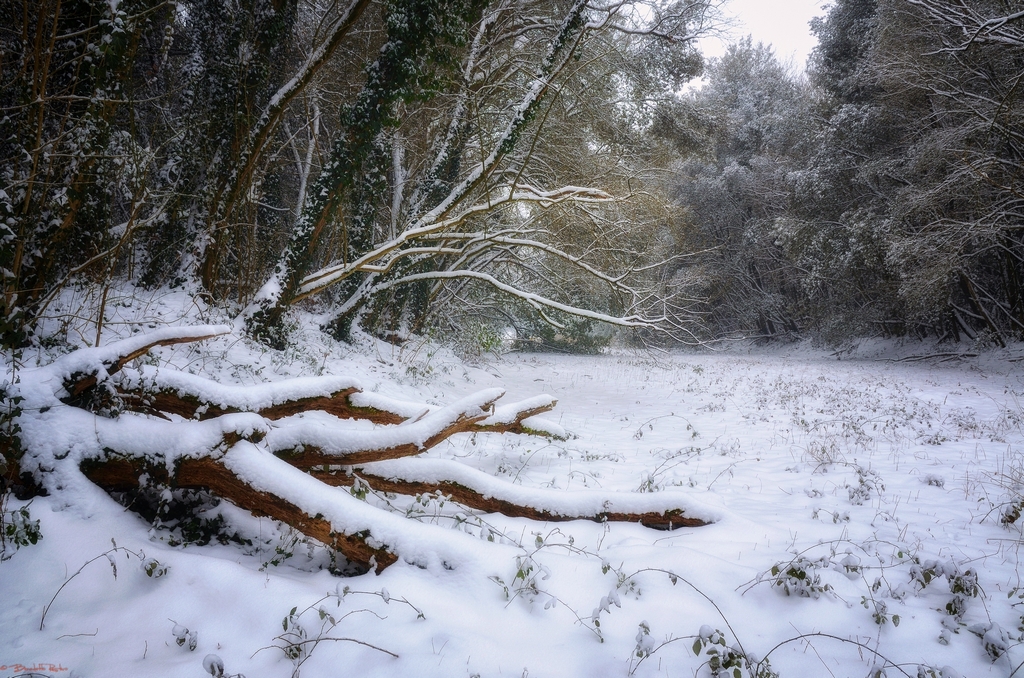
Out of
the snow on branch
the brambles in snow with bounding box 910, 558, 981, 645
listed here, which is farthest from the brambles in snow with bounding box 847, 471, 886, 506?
the snow on branch

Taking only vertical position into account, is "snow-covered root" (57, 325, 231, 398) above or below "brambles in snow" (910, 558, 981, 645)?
above

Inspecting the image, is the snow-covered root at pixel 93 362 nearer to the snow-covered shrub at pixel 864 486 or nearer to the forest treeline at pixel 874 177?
the snow-covered shrub at pixel 864 486

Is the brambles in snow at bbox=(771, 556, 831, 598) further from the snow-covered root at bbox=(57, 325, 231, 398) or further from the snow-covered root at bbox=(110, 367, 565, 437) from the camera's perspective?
the snow-covered root at bbox=(57, 325, 231, 398)

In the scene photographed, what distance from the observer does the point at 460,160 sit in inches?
445

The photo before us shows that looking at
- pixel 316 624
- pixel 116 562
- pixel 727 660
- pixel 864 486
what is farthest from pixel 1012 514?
pixel 116 562

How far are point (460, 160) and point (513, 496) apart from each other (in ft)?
32.3

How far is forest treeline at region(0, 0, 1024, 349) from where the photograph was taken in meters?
4.28

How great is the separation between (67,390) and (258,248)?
270 inches

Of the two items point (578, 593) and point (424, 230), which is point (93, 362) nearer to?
point (578, 593)

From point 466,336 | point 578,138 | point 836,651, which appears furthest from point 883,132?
point 836,651

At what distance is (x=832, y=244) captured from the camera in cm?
1767

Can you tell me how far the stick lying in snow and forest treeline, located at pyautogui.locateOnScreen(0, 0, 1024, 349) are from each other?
0.70 metres

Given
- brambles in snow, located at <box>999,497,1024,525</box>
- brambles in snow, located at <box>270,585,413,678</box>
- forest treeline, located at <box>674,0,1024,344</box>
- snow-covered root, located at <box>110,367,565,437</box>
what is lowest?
brambles in snow, located at <box>270,585,413,678</box>

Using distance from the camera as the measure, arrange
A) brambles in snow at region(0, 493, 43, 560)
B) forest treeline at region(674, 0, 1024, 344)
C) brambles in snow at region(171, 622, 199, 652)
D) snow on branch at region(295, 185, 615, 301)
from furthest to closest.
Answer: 1. forest treeline at region(674, 0, 1024, 344)
2. snow on branch at region(295, 185, 615, 301)
3. brambles in snow at region(0, 493, 43, 560)
4. brambles in snow at region(171, 622, 199, 652)
